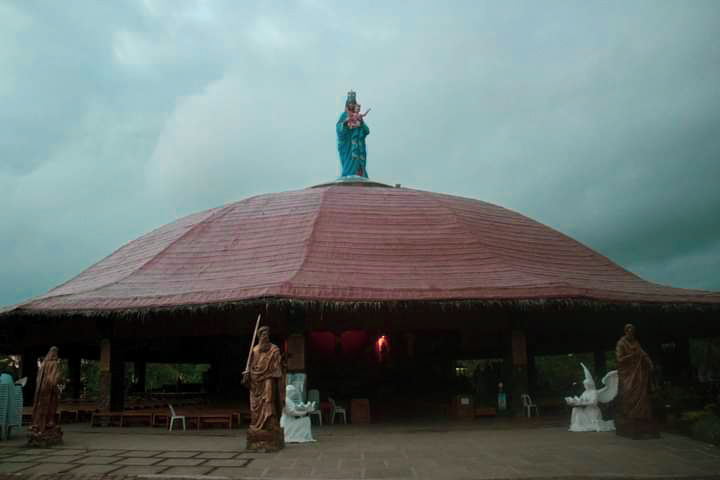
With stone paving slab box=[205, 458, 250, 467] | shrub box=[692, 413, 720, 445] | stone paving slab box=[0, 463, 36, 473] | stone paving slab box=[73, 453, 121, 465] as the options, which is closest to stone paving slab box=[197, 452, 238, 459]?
stone paving slab box=[205, 458, 250, 467]

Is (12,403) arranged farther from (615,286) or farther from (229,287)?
(615,286)

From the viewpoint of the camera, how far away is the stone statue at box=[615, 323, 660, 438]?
33.4ft

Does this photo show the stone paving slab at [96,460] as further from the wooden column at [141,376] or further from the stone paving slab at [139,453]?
the wooden column at [141,376]

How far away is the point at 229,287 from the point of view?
13.0 m

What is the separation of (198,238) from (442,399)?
8157 mm

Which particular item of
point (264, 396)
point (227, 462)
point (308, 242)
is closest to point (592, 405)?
point (264, 396)

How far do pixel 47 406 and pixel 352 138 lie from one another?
1442cm

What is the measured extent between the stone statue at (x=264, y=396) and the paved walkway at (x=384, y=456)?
0.28m

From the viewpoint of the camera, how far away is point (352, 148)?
22109mm

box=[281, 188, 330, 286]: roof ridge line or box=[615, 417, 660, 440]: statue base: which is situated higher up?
box=[281, 188, 330, 286]: roof ridge line

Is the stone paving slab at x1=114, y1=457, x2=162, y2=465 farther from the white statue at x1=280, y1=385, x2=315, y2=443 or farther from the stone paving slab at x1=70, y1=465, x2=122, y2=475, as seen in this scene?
the white statue at x1=280, y1=385, x2=315, y2=443

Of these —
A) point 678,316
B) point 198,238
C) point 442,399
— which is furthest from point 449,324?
point 198,238

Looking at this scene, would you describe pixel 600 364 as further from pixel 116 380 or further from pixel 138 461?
pixel 138 461

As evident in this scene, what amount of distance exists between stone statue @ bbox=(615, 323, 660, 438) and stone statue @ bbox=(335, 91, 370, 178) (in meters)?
13.0
